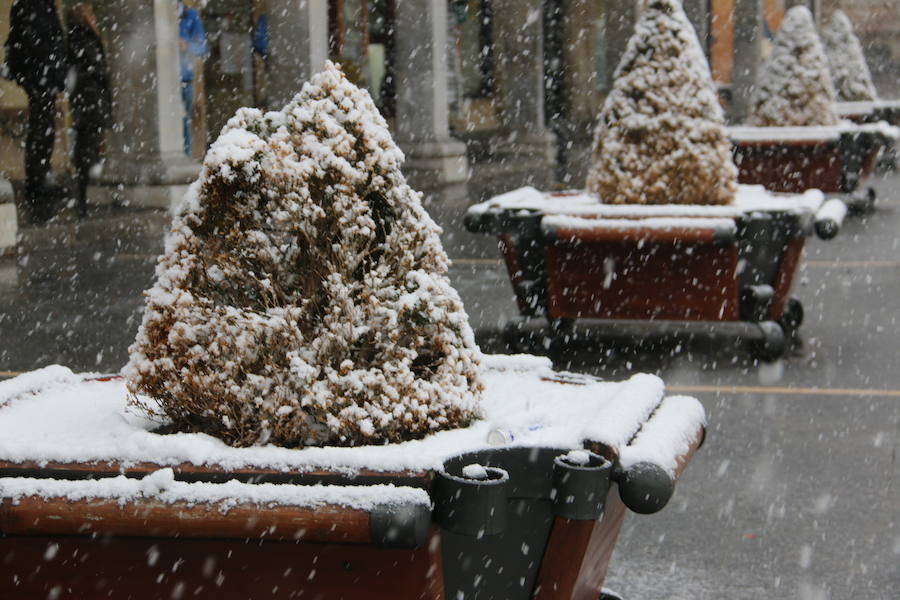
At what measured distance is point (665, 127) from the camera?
297 inches

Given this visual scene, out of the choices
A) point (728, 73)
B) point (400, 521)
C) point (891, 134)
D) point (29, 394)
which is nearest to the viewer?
point (400, 521)

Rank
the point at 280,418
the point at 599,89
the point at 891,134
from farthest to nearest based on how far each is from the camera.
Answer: the point at 599,89
the point at 891,134
the point at 280,418

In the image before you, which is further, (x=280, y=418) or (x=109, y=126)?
(x=109, y=126)

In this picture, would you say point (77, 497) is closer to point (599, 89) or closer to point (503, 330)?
point (503, 330)

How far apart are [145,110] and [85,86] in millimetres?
1120

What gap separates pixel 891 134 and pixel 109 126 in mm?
8592

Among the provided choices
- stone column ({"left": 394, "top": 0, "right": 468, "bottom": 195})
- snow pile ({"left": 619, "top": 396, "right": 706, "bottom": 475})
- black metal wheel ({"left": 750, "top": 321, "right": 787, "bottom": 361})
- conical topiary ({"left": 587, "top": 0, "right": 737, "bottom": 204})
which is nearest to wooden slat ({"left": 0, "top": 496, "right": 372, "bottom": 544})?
snow pile ({"left": 619, "top": 396, "right": 706, "bottom": 475})

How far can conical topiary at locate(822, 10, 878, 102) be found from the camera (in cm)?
2419

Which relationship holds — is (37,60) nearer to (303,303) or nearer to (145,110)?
(145,110)

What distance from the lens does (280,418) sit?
9.30 feet

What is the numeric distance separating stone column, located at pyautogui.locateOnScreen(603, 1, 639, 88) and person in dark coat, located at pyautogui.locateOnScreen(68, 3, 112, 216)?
52.2 feet

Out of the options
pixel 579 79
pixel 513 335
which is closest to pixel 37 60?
pixel 513 335

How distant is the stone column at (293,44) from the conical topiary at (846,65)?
1188 cm

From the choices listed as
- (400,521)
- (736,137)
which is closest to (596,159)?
(400,521)
